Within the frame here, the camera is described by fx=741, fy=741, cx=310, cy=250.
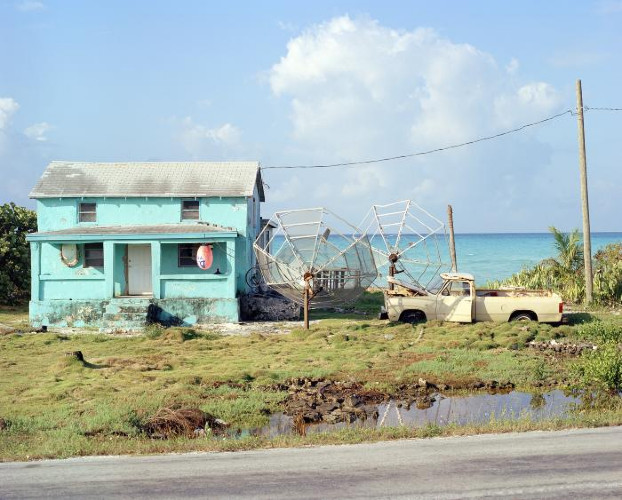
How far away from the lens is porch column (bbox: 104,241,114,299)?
27969mm

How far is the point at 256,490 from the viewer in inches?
A: 364

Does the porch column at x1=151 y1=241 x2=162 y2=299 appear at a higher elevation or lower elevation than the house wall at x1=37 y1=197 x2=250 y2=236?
lower

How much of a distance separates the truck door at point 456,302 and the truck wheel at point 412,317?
0.76 meters

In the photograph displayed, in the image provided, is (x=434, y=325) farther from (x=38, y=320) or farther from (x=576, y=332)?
(x=38, y=320)

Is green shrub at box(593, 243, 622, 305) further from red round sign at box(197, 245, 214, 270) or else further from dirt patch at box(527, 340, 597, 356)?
red round sign at box(197, 245, 214, 270)

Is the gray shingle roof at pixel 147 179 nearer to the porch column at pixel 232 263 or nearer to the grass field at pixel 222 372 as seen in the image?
the porch column at pixel 232 263

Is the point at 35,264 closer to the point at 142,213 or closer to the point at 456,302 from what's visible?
the point at 142,213

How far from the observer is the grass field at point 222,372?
12.4 meters

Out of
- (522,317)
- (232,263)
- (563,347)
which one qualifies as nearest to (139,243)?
(232,263)

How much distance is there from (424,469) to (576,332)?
47.5 feet

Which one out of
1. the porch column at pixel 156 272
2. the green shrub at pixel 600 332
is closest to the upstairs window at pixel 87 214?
the porch column at pixel 156 272

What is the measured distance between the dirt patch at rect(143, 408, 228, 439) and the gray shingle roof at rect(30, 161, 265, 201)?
53.1 feet

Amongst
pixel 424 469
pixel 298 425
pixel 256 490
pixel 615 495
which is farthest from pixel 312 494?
pixel 298 425

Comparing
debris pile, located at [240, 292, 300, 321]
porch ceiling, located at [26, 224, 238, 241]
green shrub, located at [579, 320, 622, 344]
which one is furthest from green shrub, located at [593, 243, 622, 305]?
porch ceiling, located at [26, 224, 238, 241]
